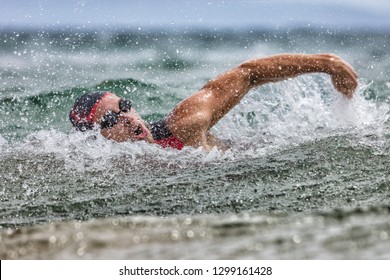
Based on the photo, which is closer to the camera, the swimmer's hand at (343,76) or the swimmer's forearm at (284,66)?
the swimmer's hand at (343,76)

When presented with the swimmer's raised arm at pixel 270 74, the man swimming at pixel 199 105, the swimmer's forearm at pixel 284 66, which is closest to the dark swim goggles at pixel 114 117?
the man swimming at pixel 199 105

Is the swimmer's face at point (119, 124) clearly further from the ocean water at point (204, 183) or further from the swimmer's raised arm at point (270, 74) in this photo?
the swimmer's raised arm at point (270, 74)

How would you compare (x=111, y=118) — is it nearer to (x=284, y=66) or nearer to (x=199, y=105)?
(x=199, y=105)

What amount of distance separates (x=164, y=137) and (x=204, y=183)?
925mm

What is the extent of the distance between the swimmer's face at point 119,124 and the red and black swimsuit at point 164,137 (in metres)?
0.06

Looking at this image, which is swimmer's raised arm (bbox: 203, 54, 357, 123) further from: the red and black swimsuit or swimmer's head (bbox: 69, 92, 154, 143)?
swimmer's head (bbox: 69, 92, 154, 143)

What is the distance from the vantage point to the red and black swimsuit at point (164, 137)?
4531 mm

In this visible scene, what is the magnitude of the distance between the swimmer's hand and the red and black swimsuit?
1129mm

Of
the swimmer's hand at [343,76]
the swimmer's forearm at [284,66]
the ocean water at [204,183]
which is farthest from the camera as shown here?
the swimmer's forearm at [284,66]

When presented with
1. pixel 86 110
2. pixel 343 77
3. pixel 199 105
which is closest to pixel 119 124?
pixel 86 110

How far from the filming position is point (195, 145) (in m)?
4.50

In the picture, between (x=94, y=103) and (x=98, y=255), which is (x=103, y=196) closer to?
(x=94, y=103)

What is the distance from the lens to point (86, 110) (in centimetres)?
457

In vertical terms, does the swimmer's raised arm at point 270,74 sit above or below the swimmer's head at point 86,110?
above
